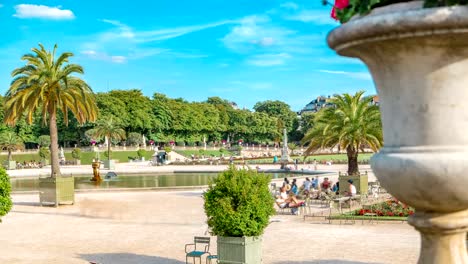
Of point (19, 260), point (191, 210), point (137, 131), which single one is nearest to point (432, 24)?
point (19, 260)

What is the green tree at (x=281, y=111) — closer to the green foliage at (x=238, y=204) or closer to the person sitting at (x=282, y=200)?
the person sitting at (x=282, y=200)

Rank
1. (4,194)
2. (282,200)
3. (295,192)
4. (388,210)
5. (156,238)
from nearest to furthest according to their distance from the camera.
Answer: (4,194)
(156,238)
(388,210)
(282,200)
(295,192)

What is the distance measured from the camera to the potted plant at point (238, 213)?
33.2 ft

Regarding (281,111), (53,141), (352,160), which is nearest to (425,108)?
(352,160)

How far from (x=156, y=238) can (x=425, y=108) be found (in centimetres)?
1217

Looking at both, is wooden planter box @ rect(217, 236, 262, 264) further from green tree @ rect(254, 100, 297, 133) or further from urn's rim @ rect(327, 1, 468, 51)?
green tree @ rect(254, 100, 297, 133)

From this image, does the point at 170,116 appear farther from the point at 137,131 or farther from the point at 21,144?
the point at 21,144

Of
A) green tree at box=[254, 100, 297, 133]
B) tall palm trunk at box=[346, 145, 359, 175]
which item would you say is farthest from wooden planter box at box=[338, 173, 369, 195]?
green tree at box=[254, 100, 297, 133]

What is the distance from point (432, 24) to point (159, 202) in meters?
22.5

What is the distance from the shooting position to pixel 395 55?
12.6ft

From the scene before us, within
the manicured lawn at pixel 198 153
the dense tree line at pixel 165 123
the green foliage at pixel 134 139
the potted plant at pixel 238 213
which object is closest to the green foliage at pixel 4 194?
the potted plant at pixel 238 213

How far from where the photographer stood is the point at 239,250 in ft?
33.3

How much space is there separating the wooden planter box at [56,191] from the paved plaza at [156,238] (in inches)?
55.3

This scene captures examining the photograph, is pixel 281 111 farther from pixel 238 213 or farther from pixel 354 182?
pixel 238 213
